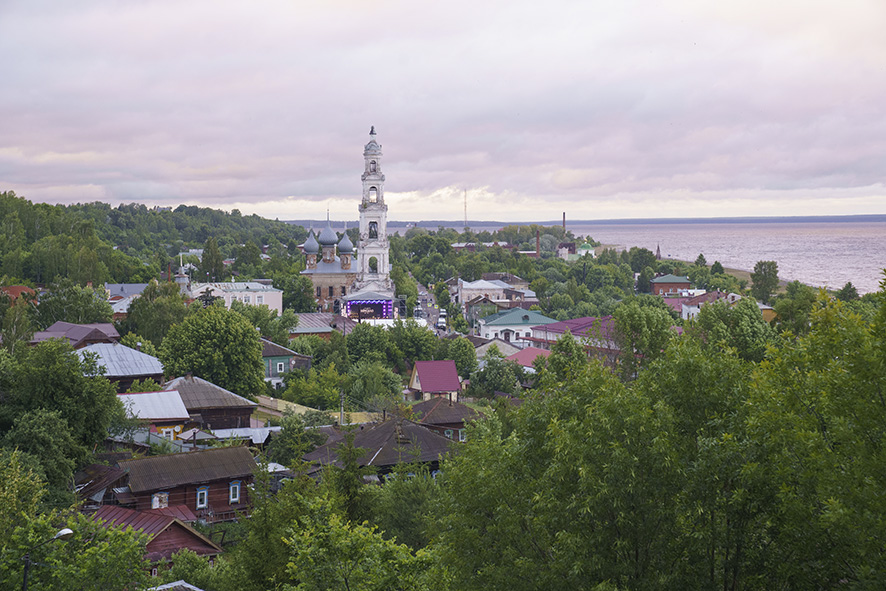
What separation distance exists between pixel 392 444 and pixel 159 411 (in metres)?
11.3

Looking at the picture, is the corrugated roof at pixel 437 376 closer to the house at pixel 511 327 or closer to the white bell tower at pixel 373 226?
the house at pixel 511 327

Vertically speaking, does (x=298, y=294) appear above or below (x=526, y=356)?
above

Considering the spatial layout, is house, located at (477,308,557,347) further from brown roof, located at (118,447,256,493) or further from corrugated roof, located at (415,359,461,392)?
brown roof, located at (118,447,256,493)

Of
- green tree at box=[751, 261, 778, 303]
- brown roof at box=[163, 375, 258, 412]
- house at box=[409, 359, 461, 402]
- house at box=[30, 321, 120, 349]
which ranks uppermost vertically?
green tree at box=[751, 261, 778, 303]

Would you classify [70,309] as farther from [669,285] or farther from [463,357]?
[669,285]

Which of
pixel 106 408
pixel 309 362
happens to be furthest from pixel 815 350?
pixel 309 362

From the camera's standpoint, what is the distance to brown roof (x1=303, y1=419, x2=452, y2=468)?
1128 inches

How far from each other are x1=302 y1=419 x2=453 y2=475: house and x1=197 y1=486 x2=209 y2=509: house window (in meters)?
3.49

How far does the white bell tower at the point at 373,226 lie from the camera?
92.6 m

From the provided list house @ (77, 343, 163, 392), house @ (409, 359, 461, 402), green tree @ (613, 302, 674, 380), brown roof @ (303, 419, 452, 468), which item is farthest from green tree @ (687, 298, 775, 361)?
house @ (77, 343, 163, 392)

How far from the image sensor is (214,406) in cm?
3850

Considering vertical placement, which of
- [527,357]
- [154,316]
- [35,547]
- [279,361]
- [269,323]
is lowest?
[527,357]

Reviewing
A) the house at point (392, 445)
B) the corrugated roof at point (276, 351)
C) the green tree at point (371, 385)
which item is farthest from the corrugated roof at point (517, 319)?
the house at point (392, 445)

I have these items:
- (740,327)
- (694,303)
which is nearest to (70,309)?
(740,327)
